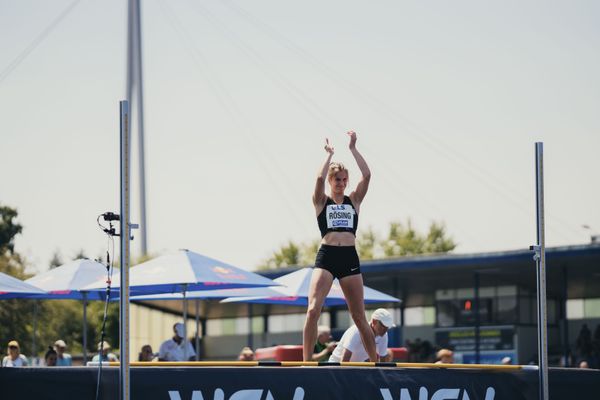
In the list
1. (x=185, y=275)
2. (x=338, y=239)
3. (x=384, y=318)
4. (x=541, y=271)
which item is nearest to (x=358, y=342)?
(x=384, y=318)

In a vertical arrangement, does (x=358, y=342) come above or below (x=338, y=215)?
below

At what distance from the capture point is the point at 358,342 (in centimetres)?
1037

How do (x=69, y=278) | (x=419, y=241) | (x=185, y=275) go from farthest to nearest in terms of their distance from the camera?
(x=419, y=241), (x=69, y=278), (x=185, y=275)

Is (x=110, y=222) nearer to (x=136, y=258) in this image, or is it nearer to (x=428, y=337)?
(x=428, y=337)

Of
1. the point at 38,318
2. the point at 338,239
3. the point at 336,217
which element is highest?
the point at 336,217

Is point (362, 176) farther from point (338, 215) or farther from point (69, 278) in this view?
point (69, 278)

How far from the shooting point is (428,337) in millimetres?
35594

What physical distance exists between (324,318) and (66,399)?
32.0 meters

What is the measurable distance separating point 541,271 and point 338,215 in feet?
6.76

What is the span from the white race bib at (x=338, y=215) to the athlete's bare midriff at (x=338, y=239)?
0.06 m

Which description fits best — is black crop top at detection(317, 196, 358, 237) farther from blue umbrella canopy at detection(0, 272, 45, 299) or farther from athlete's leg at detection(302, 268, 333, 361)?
blue umbrella canopy at detection(0, 272, 45, 299)

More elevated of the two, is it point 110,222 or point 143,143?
point 143,143

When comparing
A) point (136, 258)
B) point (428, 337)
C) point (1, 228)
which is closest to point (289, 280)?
point (428, 337)

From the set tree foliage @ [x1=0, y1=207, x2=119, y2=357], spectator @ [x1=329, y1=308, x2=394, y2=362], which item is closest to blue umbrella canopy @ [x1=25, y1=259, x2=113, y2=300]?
spectator @ [x1=329, y1=308, x2=394, y2=362]
